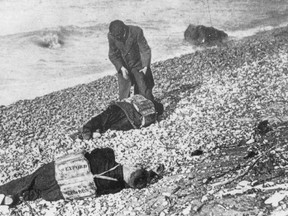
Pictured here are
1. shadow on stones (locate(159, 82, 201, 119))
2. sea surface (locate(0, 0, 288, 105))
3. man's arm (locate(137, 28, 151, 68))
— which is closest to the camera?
man's arm (locate(137, 28, 151, 68))

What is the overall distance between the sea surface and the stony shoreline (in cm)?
90

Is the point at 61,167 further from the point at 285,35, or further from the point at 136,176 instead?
the point at 285,35

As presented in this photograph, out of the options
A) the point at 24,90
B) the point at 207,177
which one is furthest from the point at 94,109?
the point at 207,177

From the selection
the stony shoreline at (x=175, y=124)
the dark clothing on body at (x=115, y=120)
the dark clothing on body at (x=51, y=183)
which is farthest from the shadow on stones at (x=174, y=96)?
the dark clothing on body at (x=51, y=183)

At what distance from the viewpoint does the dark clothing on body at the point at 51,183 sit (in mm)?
4520

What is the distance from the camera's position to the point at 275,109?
622 centimetres

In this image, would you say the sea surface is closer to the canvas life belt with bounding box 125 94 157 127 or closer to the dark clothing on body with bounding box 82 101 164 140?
the dark clothing on body with bounding box 82 101 164 140

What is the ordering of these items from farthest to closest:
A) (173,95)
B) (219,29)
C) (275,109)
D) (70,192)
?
1. (219,29)
2. (173,95)
3. (275,109)
4. (70,192)

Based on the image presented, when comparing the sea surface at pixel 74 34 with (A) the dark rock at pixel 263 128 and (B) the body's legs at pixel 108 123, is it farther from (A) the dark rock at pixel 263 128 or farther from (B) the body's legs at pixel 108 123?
(A) the dark rock at pixel 263 128

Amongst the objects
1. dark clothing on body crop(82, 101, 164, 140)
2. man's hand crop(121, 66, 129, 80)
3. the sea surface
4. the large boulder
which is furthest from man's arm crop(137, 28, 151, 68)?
the large boulder

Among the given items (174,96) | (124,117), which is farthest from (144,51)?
(174,96)

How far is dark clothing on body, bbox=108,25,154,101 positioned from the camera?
666cm

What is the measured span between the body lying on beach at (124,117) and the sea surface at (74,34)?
11.9ft

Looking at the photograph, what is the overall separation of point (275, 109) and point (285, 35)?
5079 mm
